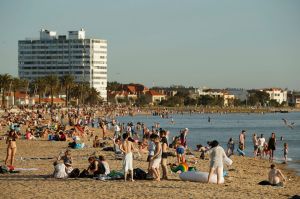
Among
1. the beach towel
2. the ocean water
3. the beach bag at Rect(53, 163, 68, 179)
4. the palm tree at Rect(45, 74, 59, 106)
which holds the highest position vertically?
the palm tree at Rect(45, 74, 59, 106)

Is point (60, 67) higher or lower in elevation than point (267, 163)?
higher

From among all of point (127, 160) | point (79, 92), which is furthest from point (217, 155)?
point (79, 92)

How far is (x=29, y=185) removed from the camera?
50.2 feet

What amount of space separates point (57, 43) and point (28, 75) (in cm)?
1398

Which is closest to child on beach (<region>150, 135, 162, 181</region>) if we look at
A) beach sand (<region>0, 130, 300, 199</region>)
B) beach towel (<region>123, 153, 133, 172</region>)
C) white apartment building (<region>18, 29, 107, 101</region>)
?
beach sand (<region>0, 130, 300, 199</region>)

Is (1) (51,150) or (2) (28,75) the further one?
(2) (28,75)

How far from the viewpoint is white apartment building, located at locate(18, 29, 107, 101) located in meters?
192

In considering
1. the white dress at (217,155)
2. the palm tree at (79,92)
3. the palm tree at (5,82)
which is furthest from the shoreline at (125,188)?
the palm tree at (79,92)

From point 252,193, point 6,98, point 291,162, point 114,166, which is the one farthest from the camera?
point 6,98

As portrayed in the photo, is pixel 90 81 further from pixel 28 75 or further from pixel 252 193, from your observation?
pixel 252 193

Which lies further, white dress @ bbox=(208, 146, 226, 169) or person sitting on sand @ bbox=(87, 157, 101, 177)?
person sitting on sand @ bbox=(87, 157, 101, 177)

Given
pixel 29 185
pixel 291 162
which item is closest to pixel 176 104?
pixel 291 162

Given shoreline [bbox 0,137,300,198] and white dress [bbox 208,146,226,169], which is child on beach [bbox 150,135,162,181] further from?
white dress [bbox 208,146,226,169]

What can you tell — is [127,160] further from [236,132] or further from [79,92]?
[79,92]
